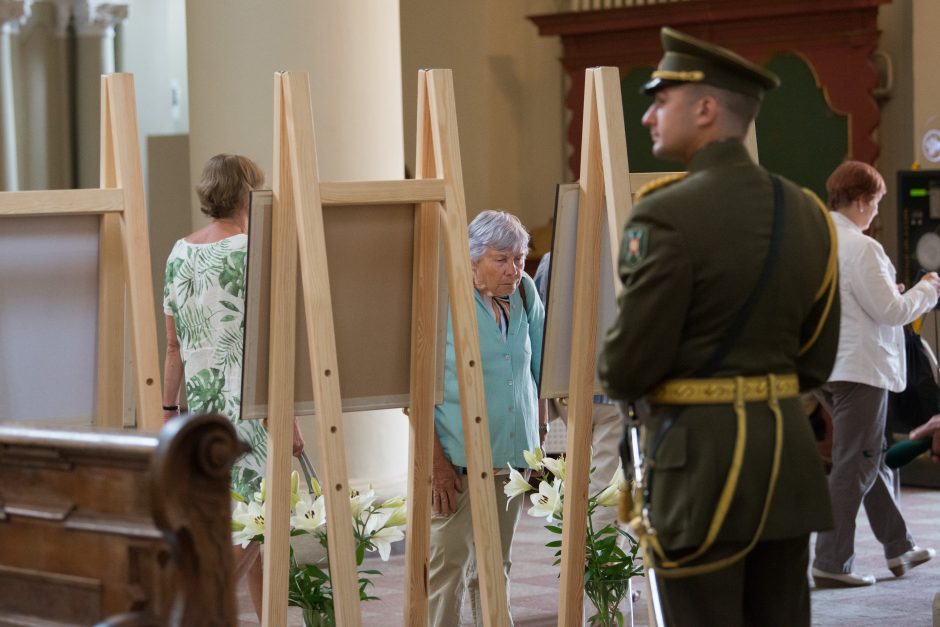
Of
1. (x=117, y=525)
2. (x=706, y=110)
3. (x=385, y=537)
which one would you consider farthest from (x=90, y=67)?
(x=117, y=525)

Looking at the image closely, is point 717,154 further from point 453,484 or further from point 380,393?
point 453,484

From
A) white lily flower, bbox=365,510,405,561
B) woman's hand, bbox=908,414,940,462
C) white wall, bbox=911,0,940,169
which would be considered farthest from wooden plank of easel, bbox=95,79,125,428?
white wall, bbox=911,0,940,169

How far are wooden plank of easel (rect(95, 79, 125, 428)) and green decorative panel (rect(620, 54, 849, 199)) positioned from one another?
612 centimetres

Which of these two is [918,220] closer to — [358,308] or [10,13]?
[358,308]

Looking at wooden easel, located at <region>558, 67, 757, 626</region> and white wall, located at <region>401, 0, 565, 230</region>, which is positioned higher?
white wall, located at <region>401, 0, 565, 230</region>

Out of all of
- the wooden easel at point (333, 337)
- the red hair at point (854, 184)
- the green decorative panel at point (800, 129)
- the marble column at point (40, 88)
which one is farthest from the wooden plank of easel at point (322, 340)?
the marble column at point (40, 88)

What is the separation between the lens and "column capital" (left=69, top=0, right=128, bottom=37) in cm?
980

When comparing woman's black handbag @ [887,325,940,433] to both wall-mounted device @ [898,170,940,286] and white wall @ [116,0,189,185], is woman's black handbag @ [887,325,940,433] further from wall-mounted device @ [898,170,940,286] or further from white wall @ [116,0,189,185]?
white wall @ [116,0,189,185]

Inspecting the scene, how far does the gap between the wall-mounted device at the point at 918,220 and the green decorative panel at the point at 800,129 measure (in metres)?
1.10

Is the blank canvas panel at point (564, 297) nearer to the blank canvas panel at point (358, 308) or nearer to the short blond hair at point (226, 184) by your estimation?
the blank canvas panel at point (358, 308)

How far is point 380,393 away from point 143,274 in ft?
2.32

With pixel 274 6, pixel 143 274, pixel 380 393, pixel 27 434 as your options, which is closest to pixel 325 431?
pixel 380 393

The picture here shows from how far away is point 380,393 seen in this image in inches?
156

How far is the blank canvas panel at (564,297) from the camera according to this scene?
3.77m
